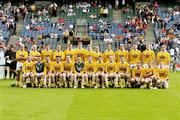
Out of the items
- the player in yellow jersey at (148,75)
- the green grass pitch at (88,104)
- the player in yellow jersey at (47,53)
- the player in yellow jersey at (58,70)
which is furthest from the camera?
the player in yellow jersey at (47,53)

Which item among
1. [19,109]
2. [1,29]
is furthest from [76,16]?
[19,109]

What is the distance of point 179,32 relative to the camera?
4550 cm

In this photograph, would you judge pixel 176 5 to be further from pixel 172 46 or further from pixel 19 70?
pixel 19 70

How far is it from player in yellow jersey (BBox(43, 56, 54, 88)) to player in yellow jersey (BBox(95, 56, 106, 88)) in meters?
1.86

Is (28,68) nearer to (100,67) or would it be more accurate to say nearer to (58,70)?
(58,70)

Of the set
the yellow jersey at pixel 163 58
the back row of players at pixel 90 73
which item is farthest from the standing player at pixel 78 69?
the yellow jersey at pixel 163 58

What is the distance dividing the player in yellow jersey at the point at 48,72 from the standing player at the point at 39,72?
16cm

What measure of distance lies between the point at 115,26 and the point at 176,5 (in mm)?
7467

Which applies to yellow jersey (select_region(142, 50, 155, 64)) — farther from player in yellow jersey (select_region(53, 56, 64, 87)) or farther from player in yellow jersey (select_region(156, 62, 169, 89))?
player in yellow jersey (select_region(53, 56, 64, 87))

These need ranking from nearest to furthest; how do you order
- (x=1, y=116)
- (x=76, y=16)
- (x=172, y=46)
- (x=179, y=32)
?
(x=1, y=116)
(x=172, y=46)
(x=179, y=32)
(x=76, y=16)

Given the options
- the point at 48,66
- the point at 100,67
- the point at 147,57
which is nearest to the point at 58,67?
the point at 48,66

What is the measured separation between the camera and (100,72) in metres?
22.7

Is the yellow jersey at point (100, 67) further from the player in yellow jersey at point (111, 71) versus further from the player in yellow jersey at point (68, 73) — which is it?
the player in yellow jersey at point (68, 73)

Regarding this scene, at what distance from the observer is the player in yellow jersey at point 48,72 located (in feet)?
73.8
